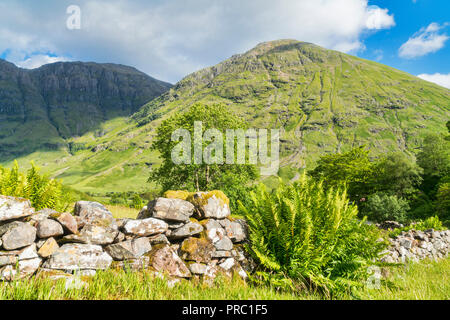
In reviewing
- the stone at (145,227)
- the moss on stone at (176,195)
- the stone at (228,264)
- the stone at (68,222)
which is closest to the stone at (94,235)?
the stone at (68,222)

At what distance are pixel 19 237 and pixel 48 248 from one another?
465 mm

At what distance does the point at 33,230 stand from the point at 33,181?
3066 mm

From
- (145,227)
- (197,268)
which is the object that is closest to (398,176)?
(197,268)

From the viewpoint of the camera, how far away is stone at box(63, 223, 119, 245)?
4.13 metres

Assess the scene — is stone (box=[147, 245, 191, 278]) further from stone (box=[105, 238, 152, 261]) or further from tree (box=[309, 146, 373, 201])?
tree (box=[309, 146, 373, 201])

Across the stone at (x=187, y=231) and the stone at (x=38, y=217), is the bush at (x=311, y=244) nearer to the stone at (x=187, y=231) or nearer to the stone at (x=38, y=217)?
the stone at (x=187, y=231)

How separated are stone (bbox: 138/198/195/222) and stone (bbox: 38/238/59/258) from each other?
180cm

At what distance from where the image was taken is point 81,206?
4770 mm

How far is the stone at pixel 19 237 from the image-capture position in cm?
364

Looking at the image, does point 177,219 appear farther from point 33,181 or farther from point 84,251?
point 33,181

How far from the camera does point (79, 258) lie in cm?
399

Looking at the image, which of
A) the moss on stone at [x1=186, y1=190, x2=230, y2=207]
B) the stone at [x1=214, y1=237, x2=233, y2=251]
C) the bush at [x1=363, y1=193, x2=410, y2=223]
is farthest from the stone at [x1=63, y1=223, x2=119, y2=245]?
the bush at [x1=363, y1=193, x2=410, y2=223]
